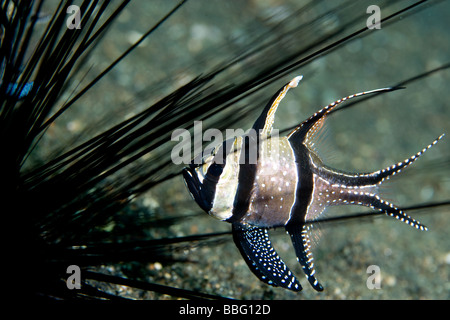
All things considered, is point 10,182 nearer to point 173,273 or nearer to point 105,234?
point 105,234

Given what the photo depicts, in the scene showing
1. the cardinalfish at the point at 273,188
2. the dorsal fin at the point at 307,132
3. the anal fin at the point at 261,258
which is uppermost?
the dorsal fin at the point at 307,132

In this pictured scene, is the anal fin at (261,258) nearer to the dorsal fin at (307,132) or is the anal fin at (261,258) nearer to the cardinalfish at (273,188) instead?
the cardinalfish at (273,188)

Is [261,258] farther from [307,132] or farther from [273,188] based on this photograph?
[307,132]

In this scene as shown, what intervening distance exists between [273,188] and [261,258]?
326 millimetres

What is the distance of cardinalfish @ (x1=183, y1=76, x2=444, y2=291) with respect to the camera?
1.60 m

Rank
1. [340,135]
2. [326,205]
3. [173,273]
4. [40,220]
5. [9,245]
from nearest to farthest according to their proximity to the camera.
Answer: [9,245] < [40,220] < [326,205] < [173,273] < [340,135]

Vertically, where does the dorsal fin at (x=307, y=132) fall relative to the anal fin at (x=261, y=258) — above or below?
above

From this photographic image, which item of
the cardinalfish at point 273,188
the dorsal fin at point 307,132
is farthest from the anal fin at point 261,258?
the dorsal fin at point 307,132

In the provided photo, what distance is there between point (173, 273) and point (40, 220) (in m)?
0.87

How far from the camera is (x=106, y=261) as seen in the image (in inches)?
64.3

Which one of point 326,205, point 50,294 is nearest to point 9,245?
point 50,294

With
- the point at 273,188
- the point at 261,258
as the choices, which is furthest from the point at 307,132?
the point at 261,258

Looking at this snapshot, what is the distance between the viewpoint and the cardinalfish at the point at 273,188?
1.60 metres

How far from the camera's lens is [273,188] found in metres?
1.65
